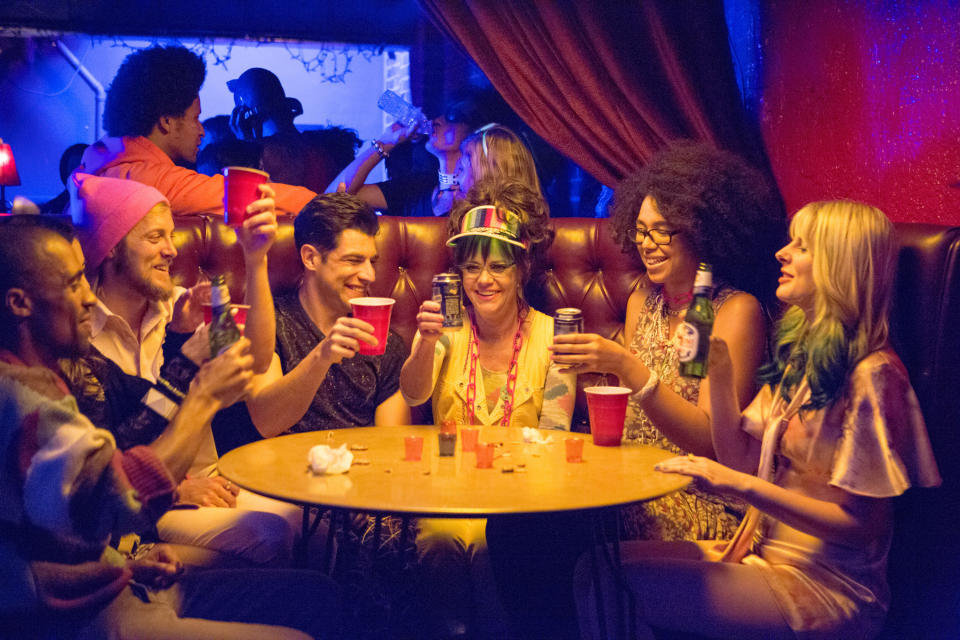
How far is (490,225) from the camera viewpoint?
10.3 ft

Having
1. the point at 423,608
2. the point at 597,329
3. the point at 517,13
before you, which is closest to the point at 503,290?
the point at 597,329

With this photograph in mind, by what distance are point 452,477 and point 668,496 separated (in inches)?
35.8

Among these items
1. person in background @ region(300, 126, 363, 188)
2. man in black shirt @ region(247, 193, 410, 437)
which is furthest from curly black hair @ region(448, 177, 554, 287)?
person in background @ region(300, 126, 363, 188)

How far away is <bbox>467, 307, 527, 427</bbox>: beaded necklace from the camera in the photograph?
307cm

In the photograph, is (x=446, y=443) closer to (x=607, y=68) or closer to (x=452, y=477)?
(x=452, y=477)

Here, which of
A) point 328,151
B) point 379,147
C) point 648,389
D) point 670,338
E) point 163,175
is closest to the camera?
point 648,389

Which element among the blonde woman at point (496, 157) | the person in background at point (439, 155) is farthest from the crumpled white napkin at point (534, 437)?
the person in background at point (439, 155)

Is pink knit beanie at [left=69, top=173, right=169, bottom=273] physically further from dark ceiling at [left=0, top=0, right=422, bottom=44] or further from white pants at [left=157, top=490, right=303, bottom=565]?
dark ceiling at [left=0, top=0, right=422, bottom=44]

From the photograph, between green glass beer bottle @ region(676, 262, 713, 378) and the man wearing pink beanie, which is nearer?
green glass beer bottle @ region(676, 262, 713, 378)

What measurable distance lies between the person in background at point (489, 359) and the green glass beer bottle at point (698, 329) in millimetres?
716

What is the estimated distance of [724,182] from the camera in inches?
128

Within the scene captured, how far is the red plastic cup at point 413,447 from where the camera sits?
7.93 feet

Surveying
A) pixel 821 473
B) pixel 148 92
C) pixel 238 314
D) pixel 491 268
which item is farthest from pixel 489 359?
pixel 148 92

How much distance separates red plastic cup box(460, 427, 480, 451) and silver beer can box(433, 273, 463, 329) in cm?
32
